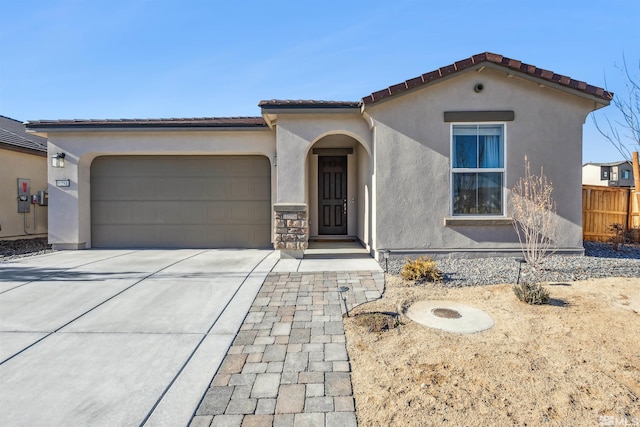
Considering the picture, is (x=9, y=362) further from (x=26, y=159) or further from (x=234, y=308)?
(x=26, y=159)

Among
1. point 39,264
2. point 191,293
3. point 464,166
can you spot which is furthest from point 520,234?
point 39,264

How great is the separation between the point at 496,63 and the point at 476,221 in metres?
3.28

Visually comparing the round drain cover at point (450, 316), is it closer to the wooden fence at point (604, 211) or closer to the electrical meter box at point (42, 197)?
the wooden fence at point (604, 211)

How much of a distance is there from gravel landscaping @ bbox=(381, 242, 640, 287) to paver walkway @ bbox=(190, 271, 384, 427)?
74.0 inches

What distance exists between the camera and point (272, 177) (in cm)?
909

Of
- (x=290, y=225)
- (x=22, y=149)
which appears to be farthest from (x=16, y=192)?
(x=290, y=225)

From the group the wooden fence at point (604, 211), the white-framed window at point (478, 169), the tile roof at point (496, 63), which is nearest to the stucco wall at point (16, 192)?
the tile roof at point (496, 63)

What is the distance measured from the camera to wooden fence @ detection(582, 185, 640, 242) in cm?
949

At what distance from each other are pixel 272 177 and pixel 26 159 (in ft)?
29.9

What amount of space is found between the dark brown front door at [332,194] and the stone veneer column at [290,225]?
345 centimetres

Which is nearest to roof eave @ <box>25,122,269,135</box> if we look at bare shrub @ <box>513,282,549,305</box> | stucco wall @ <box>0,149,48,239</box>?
stucco wall @ <box>0,149,48,239</box>

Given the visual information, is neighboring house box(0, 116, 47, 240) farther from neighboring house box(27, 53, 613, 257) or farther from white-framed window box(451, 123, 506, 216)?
white-framed window box(451, 123, 506, 216)

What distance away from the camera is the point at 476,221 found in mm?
7164

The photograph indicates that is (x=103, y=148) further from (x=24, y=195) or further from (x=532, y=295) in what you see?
(x=532, y=295)
